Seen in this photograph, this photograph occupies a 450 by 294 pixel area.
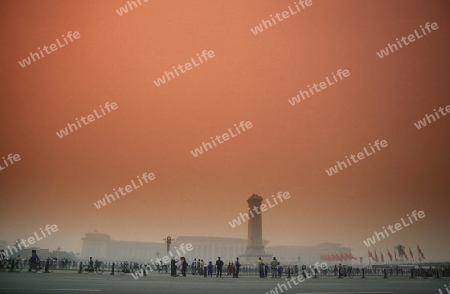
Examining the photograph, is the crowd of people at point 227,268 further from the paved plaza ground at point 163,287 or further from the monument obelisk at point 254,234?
the monument obelisk at point 254,234

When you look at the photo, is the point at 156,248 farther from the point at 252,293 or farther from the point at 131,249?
the point at 252,293

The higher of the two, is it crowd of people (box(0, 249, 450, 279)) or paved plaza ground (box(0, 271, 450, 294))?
paved plaza ground (box(0, 271, 450, 294))

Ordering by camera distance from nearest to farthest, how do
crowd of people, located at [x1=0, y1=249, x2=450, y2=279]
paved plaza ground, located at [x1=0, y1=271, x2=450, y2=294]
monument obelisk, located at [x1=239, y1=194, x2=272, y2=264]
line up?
paved plaza ground, located at [x1=0, y1=271, x2=450, y2=294] → crowd of people, located at [x1=0, y1=249, x2=450, y2=279] → monument obelisk, located at [x1=239, y1=194, x2=272, y2=264]

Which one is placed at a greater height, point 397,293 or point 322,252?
point 397,293

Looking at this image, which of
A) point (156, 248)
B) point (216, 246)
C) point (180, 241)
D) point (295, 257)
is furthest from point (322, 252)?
point (156, 248)

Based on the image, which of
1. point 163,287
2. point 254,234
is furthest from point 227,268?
point 163,287

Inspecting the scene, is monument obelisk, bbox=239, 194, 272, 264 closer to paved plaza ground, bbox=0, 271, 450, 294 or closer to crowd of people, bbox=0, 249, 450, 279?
crowd of people, bbox=0, 249, 450, 279

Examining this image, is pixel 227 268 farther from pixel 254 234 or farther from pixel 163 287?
pixel 163 287

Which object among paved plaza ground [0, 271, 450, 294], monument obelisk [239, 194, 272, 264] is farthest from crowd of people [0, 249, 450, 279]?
monument obelisk [239, 194, 272, 264]
